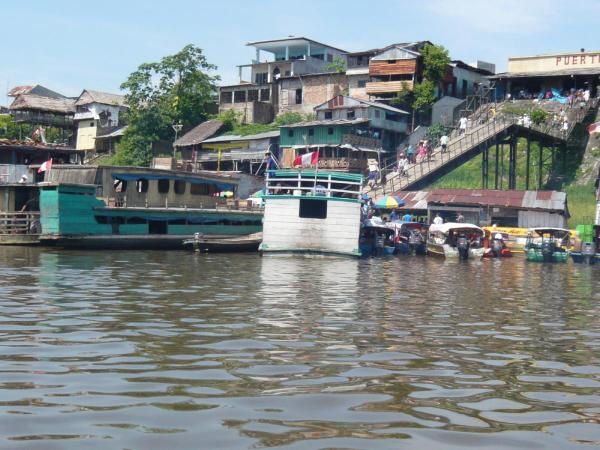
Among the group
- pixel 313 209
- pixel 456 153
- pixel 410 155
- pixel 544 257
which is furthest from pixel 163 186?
pixel 410 155

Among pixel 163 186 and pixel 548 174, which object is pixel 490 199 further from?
pixel 163 186

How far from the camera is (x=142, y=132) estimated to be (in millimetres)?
65375

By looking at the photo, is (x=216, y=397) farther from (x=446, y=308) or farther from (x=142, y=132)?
(x=142, y=132)

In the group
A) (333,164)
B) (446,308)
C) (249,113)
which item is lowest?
(446,308)

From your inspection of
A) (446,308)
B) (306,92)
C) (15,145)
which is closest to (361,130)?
(306,92)

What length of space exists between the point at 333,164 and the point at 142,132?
775 inches

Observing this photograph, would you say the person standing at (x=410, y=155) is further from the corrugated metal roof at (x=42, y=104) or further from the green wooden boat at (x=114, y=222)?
the corrugated metal roof at (x=42, y=104)

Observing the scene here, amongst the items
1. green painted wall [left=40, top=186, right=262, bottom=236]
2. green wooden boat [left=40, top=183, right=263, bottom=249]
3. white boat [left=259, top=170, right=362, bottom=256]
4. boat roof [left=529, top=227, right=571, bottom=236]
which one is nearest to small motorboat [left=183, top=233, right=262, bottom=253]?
green wooden boat [left=40, top=183, right=263, bottom=249]

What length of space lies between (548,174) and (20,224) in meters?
34.3

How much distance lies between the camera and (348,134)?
54.8m

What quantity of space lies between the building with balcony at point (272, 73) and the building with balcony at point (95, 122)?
37.0 feet

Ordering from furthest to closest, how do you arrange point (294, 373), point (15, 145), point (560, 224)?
point (15, 145) → point (560, 224) → point (294, 373)

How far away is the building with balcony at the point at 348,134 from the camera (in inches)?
2157

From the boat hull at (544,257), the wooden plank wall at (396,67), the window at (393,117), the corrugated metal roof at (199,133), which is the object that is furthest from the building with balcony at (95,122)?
the boat hull at (544,257)
